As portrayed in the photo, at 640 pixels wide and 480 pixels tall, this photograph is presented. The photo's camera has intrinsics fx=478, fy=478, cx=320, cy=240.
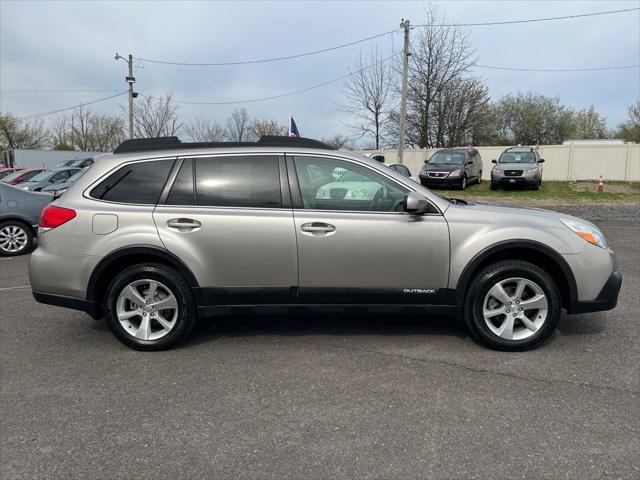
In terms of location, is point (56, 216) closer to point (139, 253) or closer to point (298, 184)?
point (139, 253)

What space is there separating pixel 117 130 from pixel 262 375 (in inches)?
2374

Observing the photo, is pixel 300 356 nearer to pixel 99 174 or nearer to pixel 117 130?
pixel 99 174

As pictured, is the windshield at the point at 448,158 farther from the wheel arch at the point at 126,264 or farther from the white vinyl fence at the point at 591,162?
the wheel arch at the point at 126,264

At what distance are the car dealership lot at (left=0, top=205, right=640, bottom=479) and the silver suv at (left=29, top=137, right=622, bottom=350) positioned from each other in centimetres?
42

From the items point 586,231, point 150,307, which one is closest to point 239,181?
point 150,307

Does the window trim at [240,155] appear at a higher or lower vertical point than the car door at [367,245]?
higher

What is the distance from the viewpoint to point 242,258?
154 inches

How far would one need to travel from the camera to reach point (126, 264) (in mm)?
4059

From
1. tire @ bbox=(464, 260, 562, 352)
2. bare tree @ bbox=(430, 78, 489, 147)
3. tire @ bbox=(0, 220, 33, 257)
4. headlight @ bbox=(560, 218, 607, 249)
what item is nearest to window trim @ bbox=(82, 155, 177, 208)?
tire @ bbox=(464, 260, 562, 352)

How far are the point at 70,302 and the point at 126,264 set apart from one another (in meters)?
0.56

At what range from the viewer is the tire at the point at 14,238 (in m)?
8.91

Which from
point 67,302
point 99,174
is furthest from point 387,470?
point 99,174

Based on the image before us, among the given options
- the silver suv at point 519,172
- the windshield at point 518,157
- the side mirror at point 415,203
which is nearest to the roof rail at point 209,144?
the side mirror at point 415,203

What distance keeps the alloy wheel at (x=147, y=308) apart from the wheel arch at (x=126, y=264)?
0.18m
